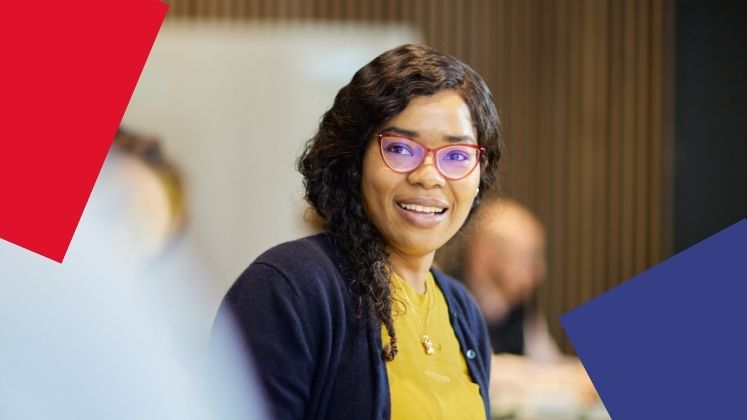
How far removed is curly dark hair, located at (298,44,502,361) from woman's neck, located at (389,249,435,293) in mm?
29

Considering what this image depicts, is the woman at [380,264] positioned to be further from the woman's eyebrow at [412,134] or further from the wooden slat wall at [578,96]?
the wooden slat wall at [578,96]

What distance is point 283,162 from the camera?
4.00m

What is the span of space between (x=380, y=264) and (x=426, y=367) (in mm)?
Answer: 133

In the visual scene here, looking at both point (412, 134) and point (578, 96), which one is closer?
point (412, 134)

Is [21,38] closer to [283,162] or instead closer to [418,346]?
[418,346]

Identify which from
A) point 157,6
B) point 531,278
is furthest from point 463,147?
point 531,278

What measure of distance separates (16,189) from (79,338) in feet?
0.57

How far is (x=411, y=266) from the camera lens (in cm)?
123

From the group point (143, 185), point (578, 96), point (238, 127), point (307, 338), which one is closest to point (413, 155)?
point (307, 338)

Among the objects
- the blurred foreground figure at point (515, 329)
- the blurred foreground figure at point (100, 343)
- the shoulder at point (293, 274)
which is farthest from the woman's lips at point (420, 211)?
the blurred foreground figure at point (515, 329)

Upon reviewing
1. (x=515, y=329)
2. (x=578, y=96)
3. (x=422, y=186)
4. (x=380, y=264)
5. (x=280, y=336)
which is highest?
(x=578, y=96)

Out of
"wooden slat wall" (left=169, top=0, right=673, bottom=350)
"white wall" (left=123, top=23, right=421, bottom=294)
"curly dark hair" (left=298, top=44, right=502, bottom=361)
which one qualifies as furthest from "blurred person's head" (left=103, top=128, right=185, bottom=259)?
"wooden slat wall" (left=169, top=0, right=673, bottom=350)

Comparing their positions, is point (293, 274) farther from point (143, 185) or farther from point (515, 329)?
point (515, 329)

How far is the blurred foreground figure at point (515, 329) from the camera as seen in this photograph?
8.09ft
